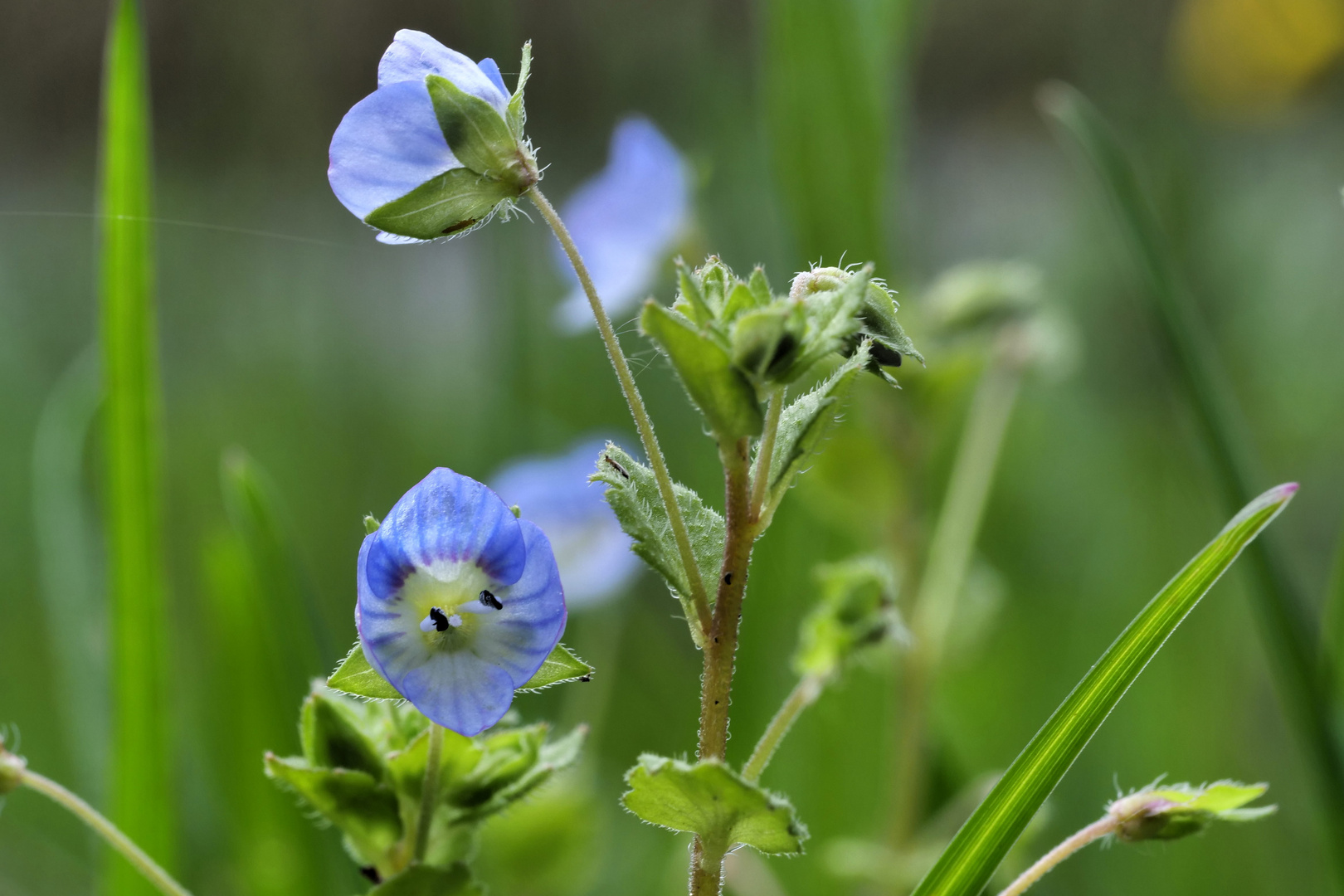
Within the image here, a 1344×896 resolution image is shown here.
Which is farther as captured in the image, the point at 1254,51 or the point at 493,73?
the point at 1254,51

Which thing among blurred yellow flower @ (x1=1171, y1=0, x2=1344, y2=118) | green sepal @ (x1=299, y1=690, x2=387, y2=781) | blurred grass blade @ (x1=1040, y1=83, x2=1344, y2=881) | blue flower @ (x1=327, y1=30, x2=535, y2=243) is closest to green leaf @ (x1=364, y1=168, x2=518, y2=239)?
blue flower @ (x1=327, y1=30, x2=535, y2=243)

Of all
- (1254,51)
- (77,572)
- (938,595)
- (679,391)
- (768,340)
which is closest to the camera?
(768,340)

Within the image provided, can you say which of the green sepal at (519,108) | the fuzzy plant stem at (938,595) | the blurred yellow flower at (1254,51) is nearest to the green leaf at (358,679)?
the green sepal at (519,108)

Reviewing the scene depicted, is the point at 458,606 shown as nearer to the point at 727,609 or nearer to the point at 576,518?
the point at 727,609

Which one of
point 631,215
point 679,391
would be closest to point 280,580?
point 631,215

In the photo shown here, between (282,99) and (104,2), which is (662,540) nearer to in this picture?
(104,2)

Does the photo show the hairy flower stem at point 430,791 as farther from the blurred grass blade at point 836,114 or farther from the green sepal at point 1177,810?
the blurred grass blade at point 836,114

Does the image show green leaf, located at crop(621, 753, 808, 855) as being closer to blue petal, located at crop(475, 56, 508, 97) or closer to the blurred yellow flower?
blue petal, located at crop(475, 56, 508, 97)
